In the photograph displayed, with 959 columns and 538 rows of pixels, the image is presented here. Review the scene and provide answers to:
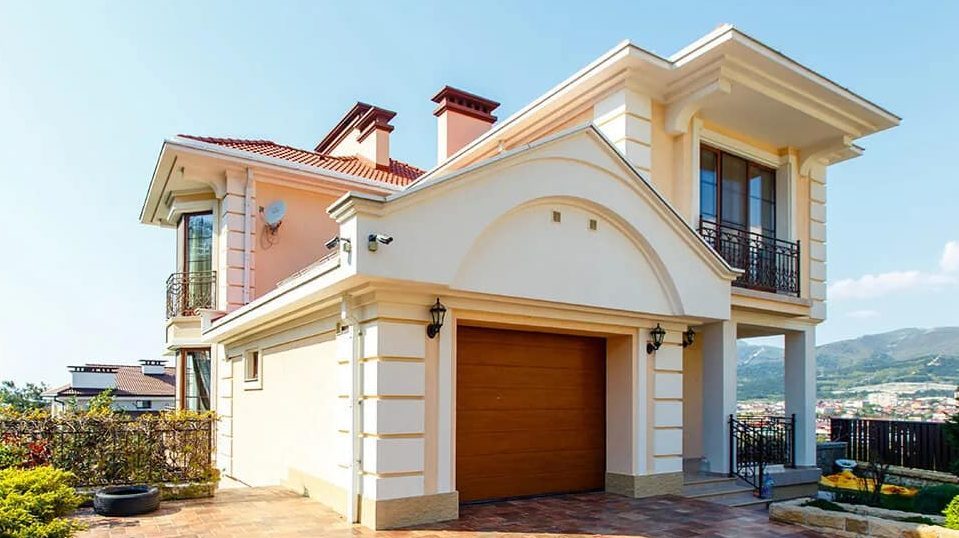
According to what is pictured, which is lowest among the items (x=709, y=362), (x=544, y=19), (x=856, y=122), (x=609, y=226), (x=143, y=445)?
(x=143, y=445)

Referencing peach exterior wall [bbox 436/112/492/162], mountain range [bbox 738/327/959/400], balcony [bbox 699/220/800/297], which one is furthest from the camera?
mountain range [bbox 738/327/959/400]

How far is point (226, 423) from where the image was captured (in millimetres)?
13711

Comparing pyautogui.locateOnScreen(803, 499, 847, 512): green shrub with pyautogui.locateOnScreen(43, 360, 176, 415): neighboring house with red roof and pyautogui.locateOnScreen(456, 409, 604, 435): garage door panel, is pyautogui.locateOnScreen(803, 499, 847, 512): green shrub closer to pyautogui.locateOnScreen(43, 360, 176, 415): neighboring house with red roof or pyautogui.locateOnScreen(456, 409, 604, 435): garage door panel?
pyautogui.locateOnScreen(456, 409, 604, 435): garage door panel

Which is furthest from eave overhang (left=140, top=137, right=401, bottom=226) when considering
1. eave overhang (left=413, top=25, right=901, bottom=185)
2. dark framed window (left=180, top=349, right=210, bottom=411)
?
eave overhang (left=413, top=25, right=901, bottom=185)

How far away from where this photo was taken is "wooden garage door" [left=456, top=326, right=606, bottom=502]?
859 cm

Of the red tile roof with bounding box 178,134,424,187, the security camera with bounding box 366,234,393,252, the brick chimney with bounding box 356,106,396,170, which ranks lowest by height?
the security camera with bounding box 366,234,393,252

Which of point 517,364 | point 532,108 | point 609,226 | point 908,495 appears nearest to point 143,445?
point 517,364

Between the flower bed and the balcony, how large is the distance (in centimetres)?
447

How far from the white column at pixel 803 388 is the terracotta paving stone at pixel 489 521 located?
168 inches

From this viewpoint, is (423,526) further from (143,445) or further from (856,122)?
(856,122)

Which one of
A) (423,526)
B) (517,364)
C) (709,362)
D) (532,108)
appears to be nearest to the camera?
(423,526)

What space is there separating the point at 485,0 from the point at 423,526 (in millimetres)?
8215

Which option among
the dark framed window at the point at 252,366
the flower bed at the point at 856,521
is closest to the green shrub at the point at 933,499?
the flower bed at the point at 856,521

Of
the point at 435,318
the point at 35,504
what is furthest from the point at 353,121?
the point at 35,504
